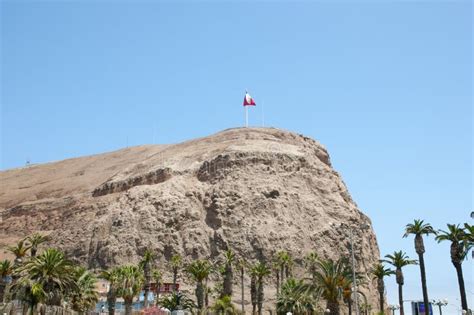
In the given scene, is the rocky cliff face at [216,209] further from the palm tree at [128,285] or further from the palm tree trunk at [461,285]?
the palm tree trunk at [461,285]

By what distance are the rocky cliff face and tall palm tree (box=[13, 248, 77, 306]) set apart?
48.5 m

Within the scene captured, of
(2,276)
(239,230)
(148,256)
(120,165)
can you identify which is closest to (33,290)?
(2,276)

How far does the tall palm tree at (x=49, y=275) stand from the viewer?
45312 mm

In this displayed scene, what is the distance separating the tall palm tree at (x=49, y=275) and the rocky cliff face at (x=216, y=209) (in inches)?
1911

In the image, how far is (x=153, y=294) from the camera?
86.2 metres

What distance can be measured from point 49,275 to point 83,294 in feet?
38.5

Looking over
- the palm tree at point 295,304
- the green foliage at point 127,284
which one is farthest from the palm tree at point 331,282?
the green foliage at point 127,284

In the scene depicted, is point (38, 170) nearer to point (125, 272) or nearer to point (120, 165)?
point (120, 165)

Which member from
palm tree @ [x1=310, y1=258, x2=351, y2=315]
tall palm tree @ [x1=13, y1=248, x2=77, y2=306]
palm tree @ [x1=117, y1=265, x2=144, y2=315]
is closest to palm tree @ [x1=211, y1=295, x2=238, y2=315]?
palm tree @ [x1=117, y1=265, x2=144, y2=315]

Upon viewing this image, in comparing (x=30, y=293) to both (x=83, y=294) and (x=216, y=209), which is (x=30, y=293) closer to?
(x=83, y=294)

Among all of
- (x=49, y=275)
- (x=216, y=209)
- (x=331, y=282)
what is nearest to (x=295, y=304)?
(x=331, y=282)

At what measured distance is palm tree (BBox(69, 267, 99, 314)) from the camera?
54.9 m

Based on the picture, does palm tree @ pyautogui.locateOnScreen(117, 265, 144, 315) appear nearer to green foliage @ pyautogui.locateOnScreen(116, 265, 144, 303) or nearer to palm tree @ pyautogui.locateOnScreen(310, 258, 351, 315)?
green foliage @ pyautogui.locateOnScreen(116, 265, 144, 303)

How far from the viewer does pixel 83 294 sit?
186 ft
